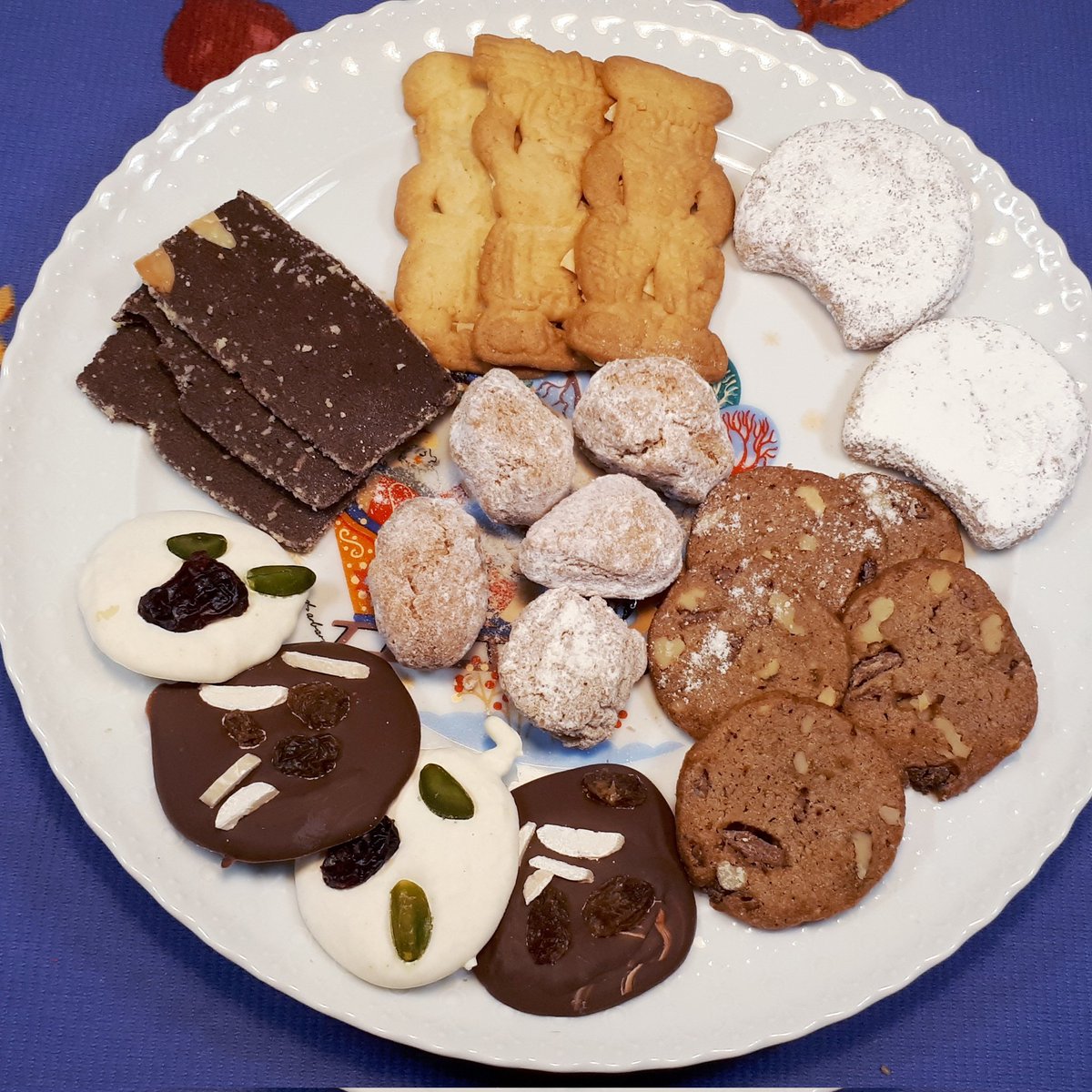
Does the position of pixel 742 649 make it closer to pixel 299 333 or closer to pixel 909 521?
pixel 909 521

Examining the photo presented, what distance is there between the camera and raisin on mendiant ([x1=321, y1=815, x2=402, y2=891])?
6.73ft

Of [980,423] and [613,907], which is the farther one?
[980,423]

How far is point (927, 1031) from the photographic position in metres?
2.36

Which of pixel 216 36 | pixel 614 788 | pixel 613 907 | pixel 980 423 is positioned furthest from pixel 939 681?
pixel 216 36

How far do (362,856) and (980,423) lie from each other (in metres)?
1.71

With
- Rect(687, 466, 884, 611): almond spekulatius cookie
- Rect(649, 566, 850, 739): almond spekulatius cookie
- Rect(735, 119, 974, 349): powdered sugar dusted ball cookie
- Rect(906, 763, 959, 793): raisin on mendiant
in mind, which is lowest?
Rect(906, 763, 959, 793): raisin on mendiant

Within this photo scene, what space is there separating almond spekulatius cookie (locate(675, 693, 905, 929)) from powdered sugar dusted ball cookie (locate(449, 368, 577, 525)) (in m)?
0.68

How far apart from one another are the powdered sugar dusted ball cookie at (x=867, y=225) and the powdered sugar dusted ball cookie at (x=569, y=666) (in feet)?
3.31

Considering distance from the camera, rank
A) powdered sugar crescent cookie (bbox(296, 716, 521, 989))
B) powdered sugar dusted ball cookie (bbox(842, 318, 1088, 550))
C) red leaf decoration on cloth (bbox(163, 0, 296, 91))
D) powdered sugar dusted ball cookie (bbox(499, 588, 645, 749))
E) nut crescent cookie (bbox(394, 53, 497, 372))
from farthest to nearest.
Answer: red leaf decoration on cloth (bbox(163, 0, 296, 91)) → nut crescent cookie (bbox(394, 53, 497, 372)) → powdered sugar dusted ball cookie (bbox(842, 318, 1088, 550)) → powdered sugar dusted ball cookie (bbox(499, 588, 645, 749)) → powdered sugar crescent cookie (bbox(296, 716, 521, 989))

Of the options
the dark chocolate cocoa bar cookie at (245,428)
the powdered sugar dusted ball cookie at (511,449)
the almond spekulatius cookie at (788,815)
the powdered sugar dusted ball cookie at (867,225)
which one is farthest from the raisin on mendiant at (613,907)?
the powdered sugar dusted ball cookie at (867,225)

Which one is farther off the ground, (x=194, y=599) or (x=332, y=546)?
(x=194, y=599)

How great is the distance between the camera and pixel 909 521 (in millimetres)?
2420

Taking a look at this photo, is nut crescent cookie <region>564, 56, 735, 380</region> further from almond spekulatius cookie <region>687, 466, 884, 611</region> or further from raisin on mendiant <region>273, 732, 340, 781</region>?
raisin on mendiant <region>273, 732, 340, 781</region>

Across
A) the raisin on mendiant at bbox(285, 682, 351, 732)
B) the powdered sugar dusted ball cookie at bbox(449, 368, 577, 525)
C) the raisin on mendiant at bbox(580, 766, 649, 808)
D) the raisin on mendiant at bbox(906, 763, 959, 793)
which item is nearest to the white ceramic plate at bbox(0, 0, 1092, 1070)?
the raisin on mendiant at bbox(906, 763, 959, 793)
